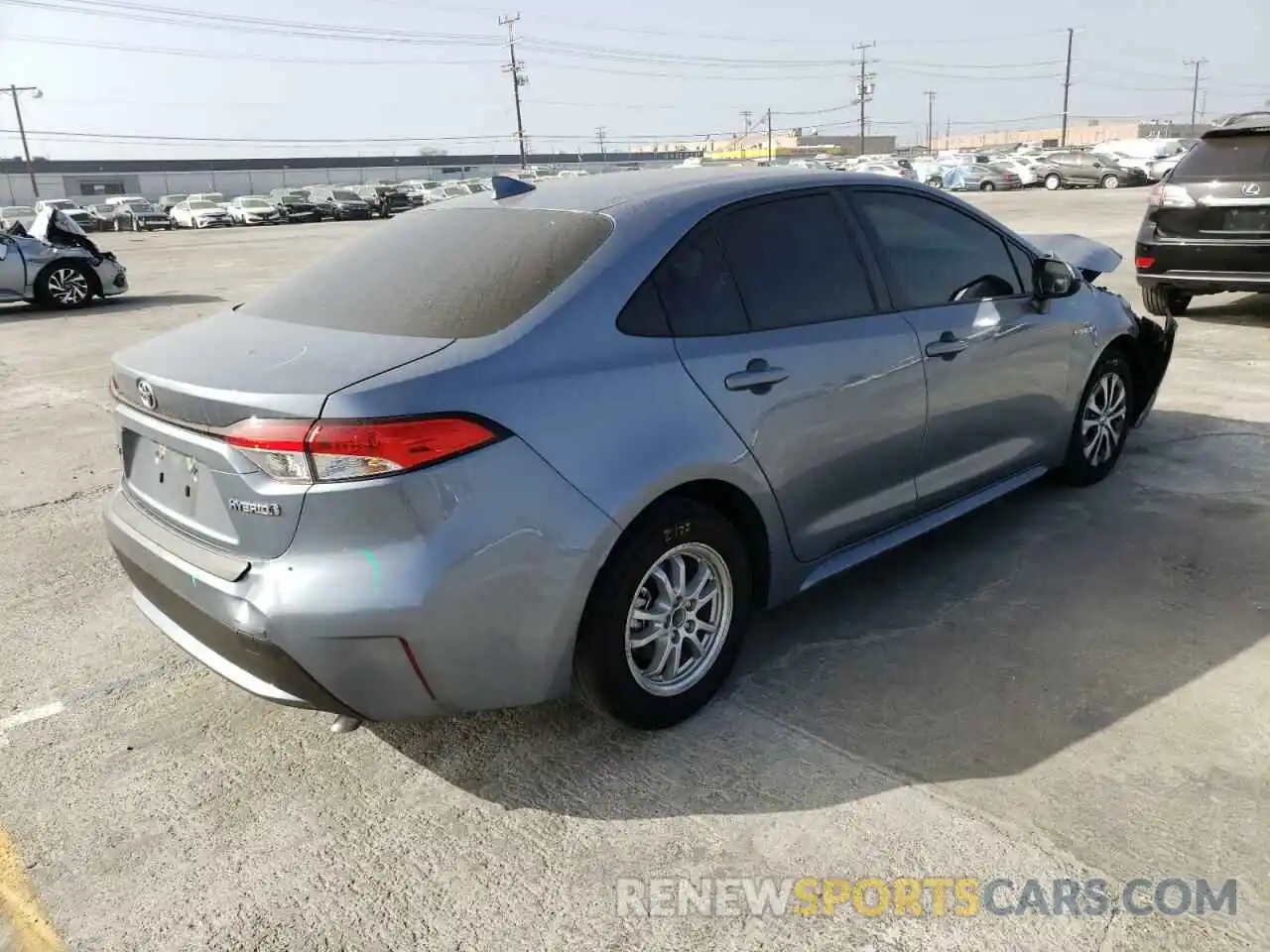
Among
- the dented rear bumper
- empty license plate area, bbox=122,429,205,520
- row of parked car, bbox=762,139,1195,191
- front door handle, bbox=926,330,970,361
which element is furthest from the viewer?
row of parked car, bbox=762,139,1195,191

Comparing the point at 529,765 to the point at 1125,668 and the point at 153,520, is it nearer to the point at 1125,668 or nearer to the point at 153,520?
the point at 153,520

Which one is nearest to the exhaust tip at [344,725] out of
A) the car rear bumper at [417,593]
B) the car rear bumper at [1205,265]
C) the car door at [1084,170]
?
the car rear bumper at [417,593]

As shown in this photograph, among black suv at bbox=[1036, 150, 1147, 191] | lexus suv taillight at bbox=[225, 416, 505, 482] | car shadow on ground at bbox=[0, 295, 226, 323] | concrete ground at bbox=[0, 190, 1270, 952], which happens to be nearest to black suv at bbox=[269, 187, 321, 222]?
car shadow on ground at bbox=[0, 295, 226, 323]

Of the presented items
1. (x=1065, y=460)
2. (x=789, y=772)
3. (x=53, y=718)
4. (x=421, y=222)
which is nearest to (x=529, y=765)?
(x=789, y=772)

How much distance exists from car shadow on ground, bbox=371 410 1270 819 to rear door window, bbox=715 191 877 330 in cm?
116

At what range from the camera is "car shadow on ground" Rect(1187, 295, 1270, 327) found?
9.70 metres

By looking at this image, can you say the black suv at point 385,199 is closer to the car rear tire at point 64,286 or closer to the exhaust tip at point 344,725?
the car rear tire at point 64,286

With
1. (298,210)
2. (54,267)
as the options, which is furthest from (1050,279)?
(298,210)

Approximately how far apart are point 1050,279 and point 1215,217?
542 cm

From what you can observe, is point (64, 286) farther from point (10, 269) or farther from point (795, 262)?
point (795, 262)

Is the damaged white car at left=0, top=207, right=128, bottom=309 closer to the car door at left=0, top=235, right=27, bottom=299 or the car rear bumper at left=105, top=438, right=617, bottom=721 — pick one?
the car door at left=0, top=235, right=27, bottom=299

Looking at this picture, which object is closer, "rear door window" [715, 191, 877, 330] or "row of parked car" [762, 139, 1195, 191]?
"rear door window" [715, 191, 877, 330]

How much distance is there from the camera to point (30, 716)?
3295 millimetres

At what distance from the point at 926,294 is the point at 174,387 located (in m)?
2.63
